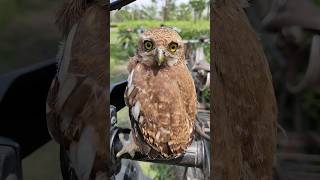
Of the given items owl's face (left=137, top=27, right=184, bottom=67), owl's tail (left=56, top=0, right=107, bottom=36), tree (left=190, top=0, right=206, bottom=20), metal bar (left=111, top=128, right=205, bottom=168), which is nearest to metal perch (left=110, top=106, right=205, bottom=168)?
metal bar (left=111, top=128, right=205, bottom=168)

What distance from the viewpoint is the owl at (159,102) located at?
1605 millimetres

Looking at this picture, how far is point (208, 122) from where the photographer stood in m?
1.61

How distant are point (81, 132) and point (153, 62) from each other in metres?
0.41

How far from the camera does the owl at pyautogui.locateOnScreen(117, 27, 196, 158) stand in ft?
5.27

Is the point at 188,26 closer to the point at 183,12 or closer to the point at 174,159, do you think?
the point at 183,12

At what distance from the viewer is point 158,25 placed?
162 centimetres

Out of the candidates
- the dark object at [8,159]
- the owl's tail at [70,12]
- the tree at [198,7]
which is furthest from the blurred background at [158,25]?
the dark object at [8,159]

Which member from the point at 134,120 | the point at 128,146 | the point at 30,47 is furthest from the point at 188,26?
the point at 30,47

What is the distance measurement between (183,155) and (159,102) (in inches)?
8.8

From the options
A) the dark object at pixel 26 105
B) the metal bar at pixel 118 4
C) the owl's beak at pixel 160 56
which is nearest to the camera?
the owl's beak at pixel 160 56

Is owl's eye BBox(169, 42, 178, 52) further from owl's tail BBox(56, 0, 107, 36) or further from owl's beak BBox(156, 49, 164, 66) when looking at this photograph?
owl's tail BBox(56, 0, 107, 36)

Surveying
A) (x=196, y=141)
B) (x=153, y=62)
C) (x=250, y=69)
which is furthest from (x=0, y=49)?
(x=250, y=69)

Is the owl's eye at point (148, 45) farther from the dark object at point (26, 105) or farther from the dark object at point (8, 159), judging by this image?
the dark object at point (8, 159)

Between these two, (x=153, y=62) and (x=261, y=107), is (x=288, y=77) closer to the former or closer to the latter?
(x=261, y=107)
